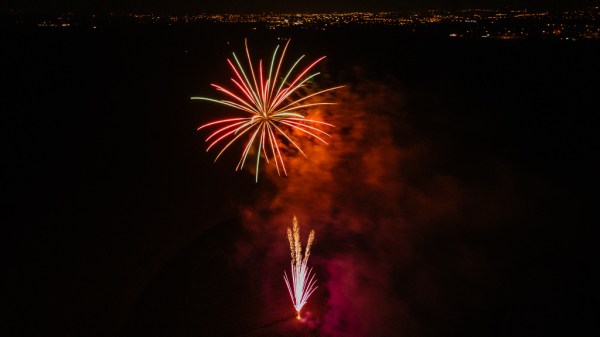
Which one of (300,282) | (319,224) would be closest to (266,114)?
(319,224)

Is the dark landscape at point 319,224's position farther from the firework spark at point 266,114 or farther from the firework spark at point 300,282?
the firework spark at point 266,114

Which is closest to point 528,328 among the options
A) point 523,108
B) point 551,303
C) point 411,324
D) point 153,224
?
point 551,303

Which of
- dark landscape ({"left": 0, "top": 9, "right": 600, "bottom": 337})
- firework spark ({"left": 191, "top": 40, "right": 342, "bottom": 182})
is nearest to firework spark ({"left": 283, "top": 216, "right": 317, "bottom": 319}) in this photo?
dark landscape ({"left": 0, "top": 9, "right": 600, "bottom": 337})

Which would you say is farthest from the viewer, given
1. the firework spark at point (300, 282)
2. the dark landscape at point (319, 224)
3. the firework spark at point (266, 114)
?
the firework spark at point (266, 114)

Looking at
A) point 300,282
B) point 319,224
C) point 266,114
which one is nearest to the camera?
point 300,282

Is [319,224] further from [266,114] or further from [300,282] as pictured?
[266,114]

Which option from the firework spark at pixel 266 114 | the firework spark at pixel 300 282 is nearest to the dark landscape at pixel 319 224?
the firework spark at pixel 300 282

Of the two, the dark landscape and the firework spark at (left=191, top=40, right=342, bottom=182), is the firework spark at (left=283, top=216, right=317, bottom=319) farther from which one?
the firework spark at (left=191, top=40, right=342, bottom=182)

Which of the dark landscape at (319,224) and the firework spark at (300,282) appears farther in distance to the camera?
the dark landscape at (319,224)
